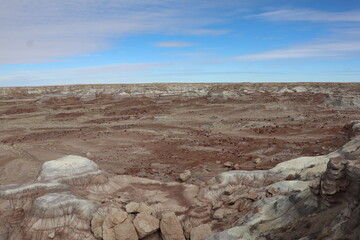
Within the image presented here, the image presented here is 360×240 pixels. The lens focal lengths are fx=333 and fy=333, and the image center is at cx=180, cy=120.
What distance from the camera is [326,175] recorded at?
9.06 metres

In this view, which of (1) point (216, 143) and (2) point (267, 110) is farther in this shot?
(2) point (267, 110)

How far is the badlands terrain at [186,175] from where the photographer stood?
380 inches

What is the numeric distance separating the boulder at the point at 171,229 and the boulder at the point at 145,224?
259mm

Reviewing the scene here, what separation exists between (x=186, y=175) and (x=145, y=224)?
246 inches

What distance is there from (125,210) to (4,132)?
2697 cm

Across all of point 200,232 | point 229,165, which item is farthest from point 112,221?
point 229,165

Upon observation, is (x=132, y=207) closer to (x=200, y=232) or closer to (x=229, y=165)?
(x=200, y=232)

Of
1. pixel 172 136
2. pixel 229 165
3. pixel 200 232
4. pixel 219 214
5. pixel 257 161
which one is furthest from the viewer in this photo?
pixel 172 136

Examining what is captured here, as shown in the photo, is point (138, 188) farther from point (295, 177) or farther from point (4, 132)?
point (4, 132)

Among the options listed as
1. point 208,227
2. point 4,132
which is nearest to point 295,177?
point 208,227

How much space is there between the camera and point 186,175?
17.8 m

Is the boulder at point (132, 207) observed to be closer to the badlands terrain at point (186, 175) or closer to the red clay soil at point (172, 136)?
the badlands terrain at point (186, 175)

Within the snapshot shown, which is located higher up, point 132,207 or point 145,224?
point 132,207

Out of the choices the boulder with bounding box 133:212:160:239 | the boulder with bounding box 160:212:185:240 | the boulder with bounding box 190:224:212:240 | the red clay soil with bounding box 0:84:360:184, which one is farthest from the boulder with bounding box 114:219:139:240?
the red clay soil with bounding box 0:84:360:184
